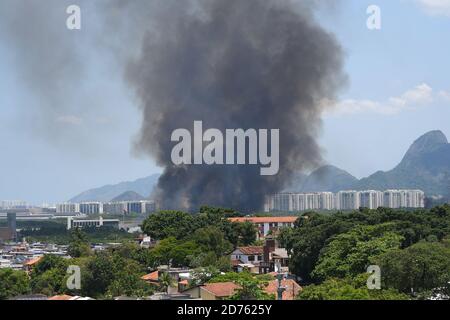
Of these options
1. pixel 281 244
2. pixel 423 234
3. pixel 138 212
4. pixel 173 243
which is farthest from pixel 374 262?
pixel 138 212

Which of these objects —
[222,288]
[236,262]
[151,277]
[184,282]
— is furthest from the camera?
[236,262]

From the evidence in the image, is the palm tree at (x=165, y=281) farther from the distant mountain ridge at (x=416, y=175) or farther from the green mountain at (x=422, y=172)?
the green mountain at (x=422, y=172)

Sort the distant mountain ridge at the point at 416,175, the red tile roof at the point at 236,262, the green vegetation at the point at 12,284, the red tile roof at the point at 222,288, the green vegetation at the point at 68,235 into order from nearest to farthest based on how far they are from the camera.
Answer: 1. the red tile roof at the point at 222,288
2. the green vegetation at the point at 12,284
3. the red tile roof at the point at 236,262
4. the green vegetation at the point at 68,235
5. the distant mountain ridge at the point at 416,175

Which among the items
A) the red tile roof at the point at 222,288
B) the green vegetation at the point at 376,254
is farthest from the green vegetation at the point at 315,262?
the red tile roof at the point at 222,288

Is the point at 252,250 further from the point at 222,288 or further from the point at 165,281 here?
the point at 222,288

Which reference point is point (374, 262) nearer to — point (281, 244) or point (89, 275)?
point (89, 275)

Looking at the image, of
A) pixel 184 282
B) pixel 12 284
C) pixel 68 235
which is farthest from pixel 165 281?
pixel 68 235
